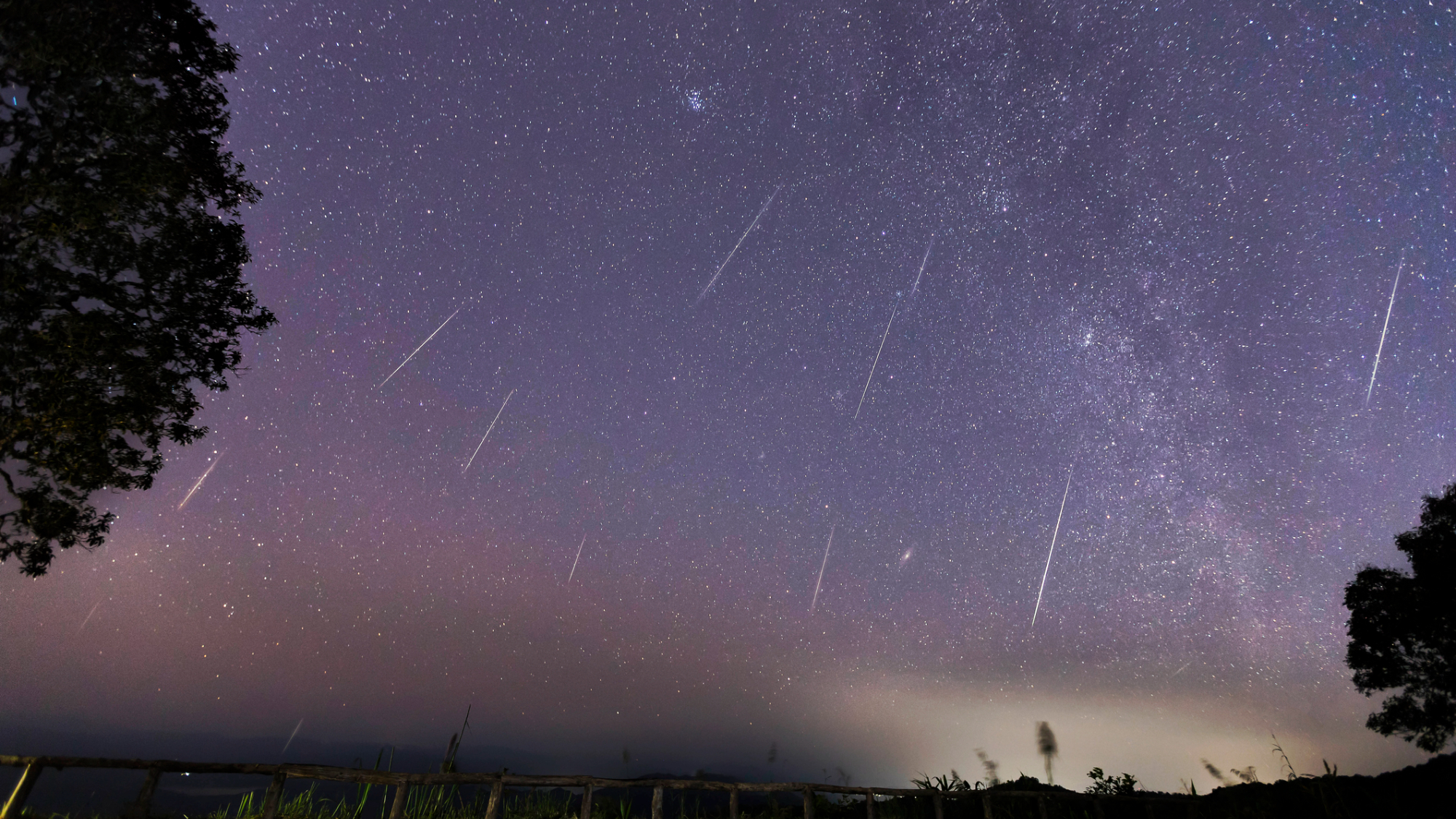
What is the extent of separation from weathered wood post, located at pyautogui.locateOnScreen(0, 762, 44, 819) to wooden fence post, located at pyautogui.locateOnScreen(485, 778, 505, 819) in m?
6.45

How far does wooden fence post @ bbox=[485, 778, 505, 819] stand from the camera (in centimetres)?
1162

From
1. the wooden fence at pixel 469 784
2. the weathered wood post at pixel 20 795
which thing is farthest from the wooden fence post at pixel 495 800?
the weathered wood post at pixel 20 795

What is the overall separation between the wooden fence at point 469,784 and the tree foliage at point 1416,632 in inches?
490

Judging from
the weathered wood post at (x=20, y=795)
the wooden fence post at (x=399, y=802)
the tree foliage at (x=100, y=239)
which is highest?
the tree foliage at (x=100, y=239)

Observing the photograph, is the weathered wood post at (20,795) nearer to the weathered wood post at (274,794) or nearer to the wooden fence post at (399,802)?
the weathered wood post at (274,794)

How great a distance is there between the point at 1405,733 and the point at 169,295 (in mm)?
38161

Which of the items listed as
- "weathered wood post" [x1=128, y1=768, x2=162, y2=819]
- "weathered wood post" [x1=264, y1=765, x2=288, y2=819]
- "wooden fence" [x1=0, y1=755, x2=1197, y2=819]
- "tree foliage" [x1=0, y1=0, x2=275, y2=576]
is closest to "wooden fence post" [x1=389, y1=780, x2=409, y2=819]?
"wooden fence" [x1=0, y1=755, x2=1197, y2=819]

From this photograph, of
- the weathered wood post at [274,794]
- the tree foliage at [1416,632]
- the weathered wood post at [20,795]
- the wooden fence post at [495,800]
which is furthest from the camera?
the tree foliage at [1416,632]

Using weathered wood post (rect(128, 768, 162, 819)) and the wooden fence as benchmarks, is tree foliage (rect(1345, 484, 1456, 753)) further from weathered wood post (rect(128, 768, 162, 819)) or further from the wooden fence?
weathered wood post (rect(128, 768, 162, 819))

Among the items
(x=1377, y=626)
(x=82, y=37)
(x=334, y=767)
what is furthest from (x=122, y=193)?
(x=1377, y=626)

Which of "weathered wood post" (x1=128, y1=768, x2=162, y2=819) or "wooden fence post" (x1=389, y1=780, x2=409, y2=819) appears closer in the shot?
"weathered wood post" (x1=128, y1=768, x2=162, y2=819)

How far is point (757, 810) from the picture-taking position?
20.4 meters

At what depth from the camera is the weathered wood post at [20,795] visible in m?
→ 9.73

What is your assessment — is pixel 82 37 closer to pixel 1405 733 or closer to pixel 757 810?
pixel 757 810
